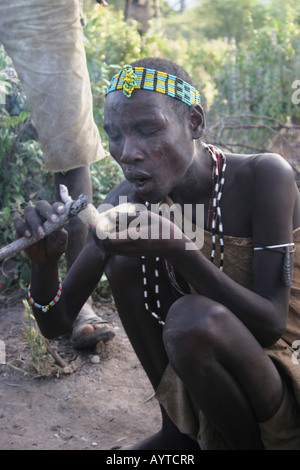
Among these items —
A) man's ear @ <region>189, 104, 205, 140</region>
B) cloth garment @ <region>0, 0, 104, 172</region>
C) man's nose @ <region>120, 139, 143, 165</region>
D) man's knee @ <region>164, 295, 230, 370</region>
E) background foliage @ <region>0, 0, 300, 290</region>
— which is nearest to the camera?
man's knee @ <region>164, 295, 230, 370</region>

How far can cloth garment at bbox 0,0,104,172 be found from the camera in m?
2.89

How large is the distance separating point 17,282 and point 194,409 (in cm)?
173

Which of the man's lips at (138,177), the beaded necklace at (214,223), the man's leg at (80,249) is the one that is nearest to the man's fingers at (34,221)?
the man's lips at (138,177)

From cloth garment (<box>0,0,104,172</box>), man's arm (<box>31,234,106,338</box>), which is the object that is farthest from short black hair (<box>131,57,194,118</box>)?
cloth garment (<box>0,0,104,172</box>)

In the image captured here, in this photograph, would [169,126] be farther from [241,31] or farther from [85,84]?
[241,31]

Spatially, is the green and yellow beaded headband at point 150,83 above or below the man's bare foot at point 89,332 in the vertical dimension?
above

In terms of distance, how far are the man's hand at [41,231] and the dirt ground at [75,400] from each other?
768 mm

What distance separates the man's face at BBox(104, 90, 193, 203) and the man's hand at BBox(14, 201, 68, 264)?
0.86 feet

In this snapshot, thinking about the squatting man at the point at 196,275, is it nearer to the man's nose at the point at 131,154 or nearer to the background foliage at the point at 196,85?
the man's nose at the point at 131,154

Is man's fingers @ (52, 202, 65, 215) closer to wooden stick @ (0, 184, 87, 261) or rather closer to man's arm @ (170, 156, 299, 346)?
wooden stick @ (0, 184, 87, 261)

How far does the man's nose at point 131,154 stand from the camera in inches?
74.7

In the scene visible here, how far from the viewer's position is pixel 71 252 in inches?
120

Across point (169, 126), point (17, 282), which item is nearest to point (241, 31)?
point (17, 282)

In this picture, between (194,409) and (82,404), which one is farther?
(82,404)
